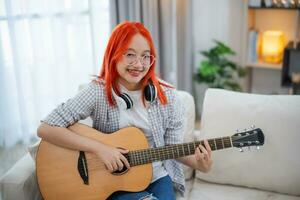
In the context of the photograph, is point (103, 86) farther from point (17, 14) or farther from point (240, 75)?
point (240, 75)

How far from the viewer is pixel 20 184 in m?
1.51

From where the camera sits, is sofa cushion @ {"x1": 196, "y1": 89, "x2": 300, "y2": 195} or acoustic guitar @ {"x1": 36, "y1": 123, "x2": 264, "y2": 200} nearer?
acoustic guitar @ {"x1": 36, "y1": 123, "x2": 264, "y2": 200}

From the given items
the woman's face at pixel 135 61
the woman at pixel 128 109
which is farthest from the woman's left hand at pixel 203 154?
the woman's face at pixel 135 61

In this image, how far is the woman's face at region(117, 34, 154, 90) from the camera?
1565 mm

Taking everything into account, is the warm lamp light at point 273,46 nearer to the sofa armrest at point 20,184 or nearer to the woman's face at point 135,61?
the woman's face at point 135,61

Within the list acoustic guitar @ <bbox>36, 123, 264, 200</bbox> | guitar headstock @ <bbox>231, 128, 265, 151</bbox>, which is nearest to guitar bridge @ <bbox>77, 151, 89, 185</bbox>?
acoustic guitar @ <bbox>36, 123, 264, 200</bbox>

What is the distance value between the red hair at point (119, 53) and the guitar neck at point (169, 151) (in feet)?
0.65

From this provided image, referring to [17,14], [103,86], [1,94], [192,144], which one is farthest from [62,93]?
[192,144]

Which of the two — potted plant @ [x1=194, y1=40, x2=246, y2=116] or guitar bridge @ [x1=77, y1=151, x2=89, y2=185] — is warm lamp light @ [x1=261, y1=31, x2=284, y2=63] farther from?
guitar bridge @ [x1=77, y1=151, x2=89, y2=185]

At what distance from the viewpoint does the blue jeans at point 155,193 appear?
5.10 ft

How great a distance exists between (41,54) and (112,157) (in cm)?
147

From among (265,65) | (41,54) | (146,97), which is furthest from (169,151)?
(265,65)

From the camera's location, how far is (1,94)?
259cm

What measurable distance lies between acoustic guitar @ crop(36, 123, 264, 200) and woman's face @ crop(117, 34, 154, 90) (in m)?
0.21
